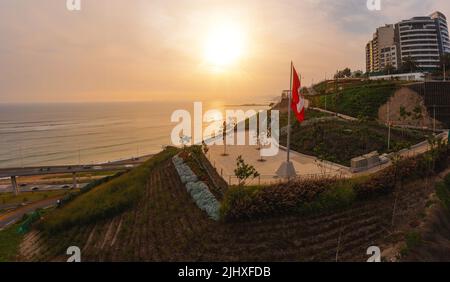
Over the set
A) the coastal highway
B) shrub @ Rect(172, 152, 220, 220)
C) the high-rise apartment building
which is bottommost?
the coastal highway

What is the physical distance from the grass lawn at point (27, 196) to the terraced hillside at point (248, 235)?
29319 mm

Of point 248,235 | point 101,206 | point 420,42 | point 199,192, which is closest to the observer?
point 248,235

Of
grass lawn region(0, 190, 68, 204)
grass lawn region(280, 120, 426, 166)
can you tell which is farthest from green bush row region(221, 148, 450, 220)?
grass lawn region(0, 190, 68, 204)

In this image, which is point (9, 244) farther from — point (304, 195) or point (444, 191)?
point (444, 191)

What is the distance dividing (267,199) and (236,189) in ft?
5.71

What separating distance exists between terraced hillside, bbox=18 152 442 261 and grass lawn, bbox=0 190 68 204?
29319mm

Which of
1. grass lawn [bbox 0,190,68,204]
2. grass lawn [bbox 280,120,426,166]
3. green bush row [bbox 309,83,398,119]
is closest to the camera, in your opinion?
grass lawn [bbox 280,120,426,166]

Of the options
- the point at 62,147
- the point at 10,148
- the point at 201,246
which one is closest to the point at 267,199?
the point at 201,246

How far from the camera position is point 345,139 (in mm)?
25375

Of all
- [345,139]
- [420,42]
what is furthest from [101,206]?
[420,42]

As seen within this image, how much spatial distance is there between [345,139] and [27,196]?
46100mm

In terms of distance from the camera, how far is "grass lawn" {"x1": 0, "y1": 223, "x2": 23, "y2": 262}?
65.5 ft

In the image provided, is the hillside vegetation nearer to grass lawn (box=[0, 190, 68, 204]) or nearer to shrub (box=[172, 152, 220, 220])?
shrub (box=[172, 152, 220, 220])
